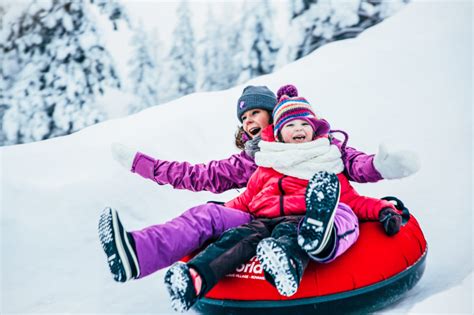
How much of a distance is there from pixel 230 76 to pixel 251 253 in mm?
8345

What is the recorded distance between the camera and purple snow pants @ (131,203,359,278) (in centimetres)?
143

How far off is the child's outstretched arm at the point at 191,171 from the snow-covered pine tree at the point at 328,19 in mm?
4153

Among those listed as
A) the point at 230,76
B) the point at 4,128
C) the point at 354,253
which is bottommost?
the point at 230,76

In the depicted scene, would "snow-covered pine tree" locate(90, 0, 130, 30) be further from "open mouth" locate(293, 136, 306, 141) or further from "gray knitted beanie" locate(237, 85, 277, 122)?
"open mouth" locate(293, 136, 306, 141)

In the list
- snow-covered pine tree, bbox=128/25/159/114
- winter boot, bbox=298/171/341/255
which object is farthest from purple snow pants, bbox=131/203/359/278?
snow-covered pine tree, bbox=128/25/159/114

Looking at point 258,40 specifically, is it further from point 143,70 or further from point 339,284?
point 339,284

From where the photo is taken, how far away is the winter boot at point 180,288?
127 cm

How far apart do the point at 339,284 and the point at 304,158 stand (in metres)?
0.63

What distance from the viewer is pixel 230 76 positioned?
31.5ft

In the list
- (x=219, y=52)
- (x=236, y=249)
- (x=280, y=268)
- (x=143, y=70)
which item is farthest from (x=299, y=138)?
(x=219, y=52)

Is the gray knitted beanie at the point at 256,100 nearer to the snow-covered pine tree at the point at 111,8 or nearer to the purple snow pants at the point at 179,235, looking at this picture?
the purple snow pants at the point at 179,235

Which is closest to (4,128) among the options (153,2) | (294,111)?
(153,2)

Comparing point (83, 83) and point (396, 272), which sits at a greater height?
point (396, 272)

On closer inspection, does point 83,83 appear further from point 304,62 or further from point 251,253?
point 251,253
